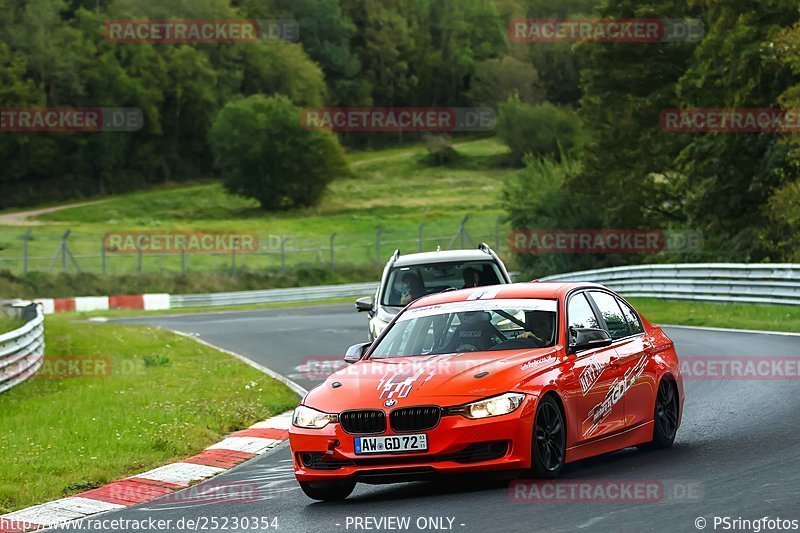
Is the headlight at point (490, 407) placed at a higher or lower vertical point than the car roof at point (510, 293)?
lower

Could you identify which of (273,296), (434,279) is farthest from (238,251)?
(434,279)

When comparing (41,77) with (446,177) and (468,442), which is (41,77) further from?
(468,442)

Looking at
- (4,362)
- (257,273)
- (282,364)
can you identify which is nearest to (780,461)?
(4,362)

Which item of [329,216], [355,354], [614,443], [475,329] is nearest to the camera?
[475,329]

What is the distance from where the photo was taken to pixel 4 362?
18141 mm

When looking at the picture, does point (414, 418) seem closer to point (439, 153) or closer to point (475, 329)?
point (475, 329)

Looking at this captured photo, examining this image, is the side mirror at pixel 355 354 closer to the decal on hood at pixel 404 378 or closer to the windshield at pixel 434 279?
the decal on hood at pixel 404 378

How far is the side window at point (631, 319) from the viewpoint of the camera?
11.3m

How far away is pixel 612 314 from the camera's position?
11.2 meters

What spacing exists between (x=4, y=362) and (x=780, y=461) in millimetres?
11683

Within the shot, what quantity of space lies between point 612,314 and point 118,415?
21.2ft

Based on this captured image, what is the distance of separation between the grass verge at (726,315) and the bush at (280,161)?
267 ft

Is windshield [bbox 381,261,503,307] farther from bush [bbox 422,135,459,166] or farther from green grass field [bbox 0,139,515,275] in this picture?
bush [bbox 422,135,459,166]

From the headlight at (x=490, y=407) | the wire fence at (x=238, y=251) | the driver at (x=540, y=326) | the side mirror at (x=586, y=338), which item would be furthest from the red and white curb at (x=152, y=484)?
the wire fence at (x=238, y=251)
